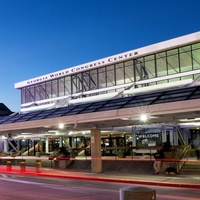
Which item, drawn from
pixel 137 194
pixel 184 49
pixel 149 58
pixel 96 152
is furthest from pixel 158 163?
pixel 149 58

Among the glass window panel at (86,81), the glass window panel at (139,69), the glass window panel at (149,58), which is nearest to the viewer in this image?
the glass window panel at (149,58)

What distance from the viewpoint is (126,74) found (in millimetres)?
52875

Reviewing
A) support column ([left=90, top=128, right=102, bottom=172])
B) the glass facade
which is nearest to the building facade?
the glass facade

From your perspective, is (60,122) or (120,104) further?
(60,122)

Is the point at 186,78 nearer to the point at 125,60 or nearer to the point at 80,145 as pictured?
the point at 125,60

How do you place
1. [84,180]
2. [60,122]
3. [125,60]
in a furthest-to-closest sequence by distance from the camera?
[125,60], [60,122], [84,180]

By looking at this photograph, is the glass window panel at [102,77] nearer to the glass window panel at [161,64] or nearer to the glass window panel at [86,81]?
the glass window panel at [86,81]

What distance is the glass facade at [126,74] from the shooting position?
4647cm

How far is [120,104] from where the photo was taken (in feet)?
77.7

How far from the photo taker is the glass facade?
152 ft

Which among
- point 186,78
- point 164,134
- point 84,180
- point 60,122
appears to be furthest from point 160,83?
point 84,180

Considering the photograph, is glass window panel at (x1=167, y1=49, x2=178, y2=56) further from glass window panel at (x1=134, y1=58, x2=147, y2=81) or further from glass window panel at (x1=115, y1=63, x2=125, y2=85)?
glass window panel at (x1=115, y1=63, x2=125, y2=85)

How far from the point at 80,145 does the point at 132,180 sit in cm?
3707

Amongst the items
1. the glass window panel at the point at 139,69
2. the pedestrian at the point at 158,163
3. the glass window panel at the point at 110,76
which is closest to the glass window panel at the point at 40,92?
the glass window panel at the point at 110,76
